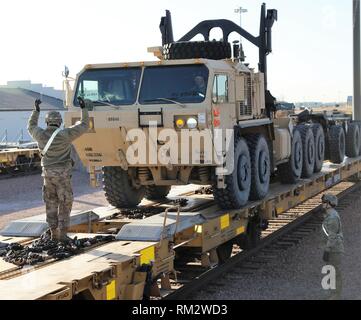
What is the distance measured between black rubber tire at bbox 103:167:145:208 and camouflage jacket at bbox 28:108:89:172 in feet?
8.35

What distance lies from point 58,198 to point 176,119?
190 centimetres

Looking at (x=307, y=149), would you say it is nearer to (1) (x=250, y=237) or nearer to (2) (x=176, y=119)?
(1) (x=250, y=237)

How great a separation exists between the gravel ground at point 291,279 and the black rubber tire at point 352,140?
5.64 m

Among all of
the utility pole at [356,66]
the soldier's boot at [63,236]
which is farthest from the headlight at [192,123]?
the utility pole at [356,66]

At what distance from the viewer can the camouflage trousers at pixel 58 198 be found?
645 cm

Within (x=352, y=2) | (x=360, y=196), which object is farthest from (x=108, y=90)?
(x=352, y=2)

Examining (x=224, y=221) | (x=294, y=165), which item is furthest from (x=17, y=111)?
(x=224, y=221)

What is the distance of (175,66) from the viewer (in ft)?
26.7

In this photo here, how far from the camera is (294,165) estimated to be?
1130 centimetres

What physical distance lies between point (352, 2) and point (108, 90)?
42.0 ft

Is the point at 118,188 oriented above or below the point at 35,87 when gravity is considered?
below

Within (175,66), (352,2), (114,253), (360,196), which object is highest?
(352,2)

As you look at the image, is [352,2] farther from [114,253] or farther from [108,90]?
[114,253]

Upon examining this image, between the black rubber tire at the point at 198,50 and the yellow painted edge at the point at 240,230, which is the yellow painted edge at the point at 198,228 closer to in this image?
the yellow painted edge at the point at 240,230
